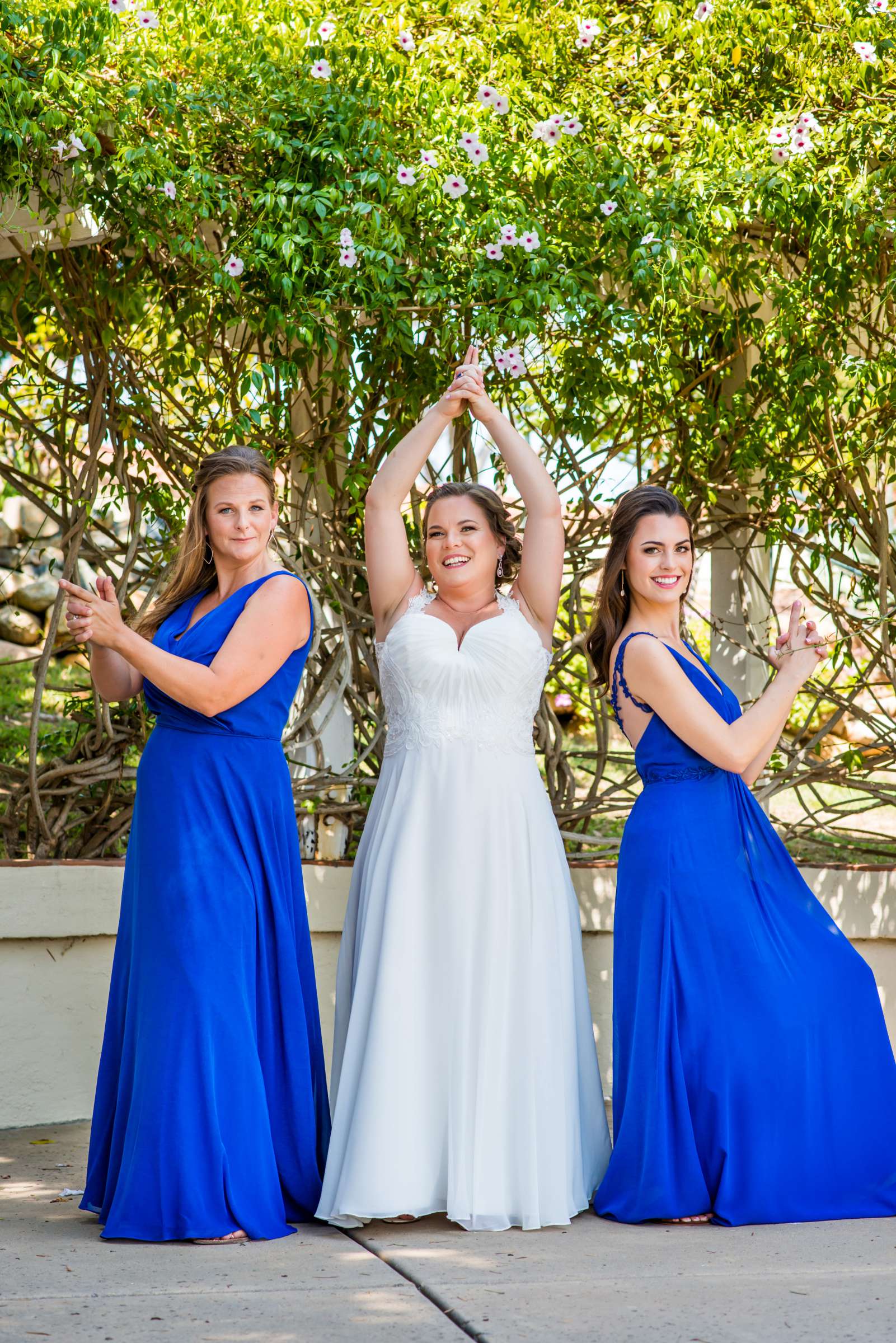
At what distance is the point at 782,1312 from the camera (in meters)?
2.80

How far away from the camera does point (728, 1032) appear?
3.55 meters

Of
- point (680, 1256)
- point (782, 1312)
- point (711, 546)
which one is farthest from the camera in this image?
point (711, 546)

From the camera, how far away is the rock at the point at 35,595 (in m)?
11.1

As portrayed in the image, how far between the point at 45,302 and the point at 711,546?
2.80 meters

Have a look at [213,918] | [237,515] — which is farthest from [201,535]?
[213,918]

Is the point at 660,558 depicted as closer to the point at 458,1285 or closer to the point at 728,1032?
the point at 728,1032

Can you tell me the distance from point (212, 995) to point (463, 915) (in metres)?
0.65

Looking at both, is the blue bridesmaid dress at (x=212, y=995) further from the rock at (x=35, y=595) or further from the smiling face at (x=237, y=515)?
the rock at (x=35, y=595)

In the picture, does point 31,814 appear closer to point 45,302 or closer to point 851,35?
point 45,302

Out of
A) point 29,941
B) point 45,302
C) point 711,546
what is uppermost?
point 45,302

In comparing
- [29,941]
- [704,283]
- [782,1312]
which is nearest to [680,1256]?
[782,1312]

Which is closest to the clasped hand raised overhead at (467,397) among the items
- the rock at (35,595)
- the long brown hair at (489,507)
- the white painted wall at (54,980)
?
the long brown hair at (489,507)

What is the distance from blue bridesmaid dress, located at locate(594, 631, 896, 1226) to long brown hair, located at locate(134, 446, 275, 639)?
44.2 inches

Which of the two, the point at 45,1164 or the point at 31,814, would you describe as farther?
the point at 31,814
